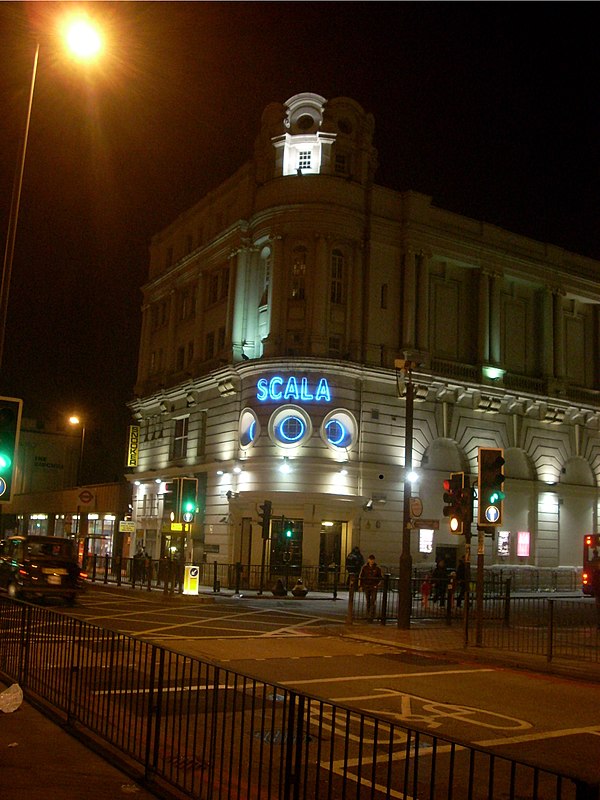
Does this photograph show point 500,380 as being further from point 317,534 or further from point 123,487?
point 123,487

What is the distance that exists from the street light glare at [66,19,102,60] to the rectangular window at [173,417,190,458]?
33179mm

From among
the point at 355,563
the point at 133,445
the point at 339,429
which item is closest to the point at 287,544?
the point at 355,563

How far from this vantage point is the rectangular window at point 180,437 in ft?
148

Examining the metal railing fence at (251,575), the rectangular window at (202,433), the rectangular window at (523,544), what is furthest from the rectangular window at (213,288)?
the rectangular window at (523,544)

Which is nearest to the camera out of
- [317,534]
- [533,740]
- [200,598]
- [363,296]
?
[533,740]

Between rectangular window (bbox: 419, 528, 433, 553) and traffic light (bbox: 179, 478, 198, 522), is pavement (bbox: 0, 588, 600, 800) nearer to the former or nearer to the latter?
traffic light (bbox: 179, 478, 198, 522)

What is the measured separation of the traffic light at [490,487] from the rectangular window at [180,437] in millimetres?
29019

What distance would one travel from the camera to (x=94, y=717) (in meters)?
8.05

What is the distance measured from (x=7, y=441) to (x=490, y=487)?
1028 centimetres

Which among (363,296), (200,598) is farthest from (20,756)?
(363,296)

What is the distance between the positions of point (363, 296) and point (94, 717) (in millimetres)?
32587

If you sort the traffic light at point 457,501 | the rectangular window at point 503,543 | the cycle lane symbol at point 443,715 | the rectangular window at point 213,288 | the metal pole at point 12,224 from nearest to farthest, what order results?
1. the cycle lane symbol at point 443,715
2. the metal pole at point 12,224
3. the traffic light at point 457,501
4. the rectangular window at point 503,543
5. the rectangular window at point 213,288

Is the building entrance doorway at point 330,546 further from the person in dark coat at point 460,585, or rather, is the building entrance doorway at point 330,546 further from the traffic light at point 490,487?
the traffic light at point 490,487

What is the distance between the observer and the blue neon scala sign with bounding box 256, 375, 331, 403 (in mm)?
36219
